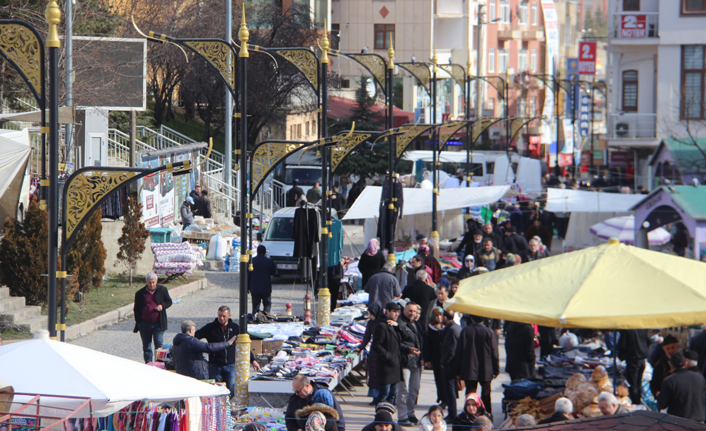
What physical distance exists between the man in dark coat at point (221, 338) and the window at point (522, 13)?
76.4 metres

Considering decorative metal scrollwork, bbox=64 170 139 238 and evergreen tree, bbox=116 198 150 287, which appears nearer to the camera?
decorative metal scrollwork, bbox=64 170 139 238

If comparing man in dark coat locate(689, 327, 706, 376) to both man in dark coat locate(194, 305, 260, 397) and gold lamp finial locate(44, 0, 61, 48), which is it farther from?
gold lamp finial locate(44, 0, 61, 48)

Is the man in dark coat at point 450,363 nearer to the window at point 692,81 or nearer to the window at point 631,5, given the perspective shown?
the window at point 692,81

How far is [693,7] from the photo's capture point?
1853 inches

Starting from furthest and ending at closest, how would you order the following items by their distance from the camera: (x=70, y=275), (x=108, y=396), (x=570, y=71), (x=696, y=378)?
(x=570, y=71)
(x=70, y=275)
(x=696, y=378)
(x=108, y=396)

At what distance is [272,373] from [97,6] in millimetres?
23427

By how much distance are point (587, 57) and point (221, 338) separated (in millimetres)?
51199

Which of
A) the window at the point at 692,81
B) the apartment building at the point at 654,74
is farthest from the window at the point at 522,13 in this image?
the window at the point at 692,81

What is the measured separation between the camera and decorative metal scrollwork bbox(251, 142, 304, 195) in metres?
13.8

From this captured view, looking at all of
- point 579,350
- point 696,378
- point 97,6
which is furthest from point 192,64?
point 696,378

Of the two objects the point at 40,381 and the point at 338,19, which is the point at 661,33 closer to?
the point at 338,19

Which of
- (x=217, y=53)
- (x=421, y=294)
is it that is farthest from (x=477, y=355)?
(x=217, y=53)

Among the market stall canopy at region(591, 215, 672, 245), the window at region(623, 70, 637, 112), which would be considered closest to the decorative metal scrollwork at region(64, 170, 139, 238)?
the market stall canopy at region(591, 215, 672, 245)

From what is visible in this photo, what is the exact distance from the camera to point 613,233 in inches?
966
